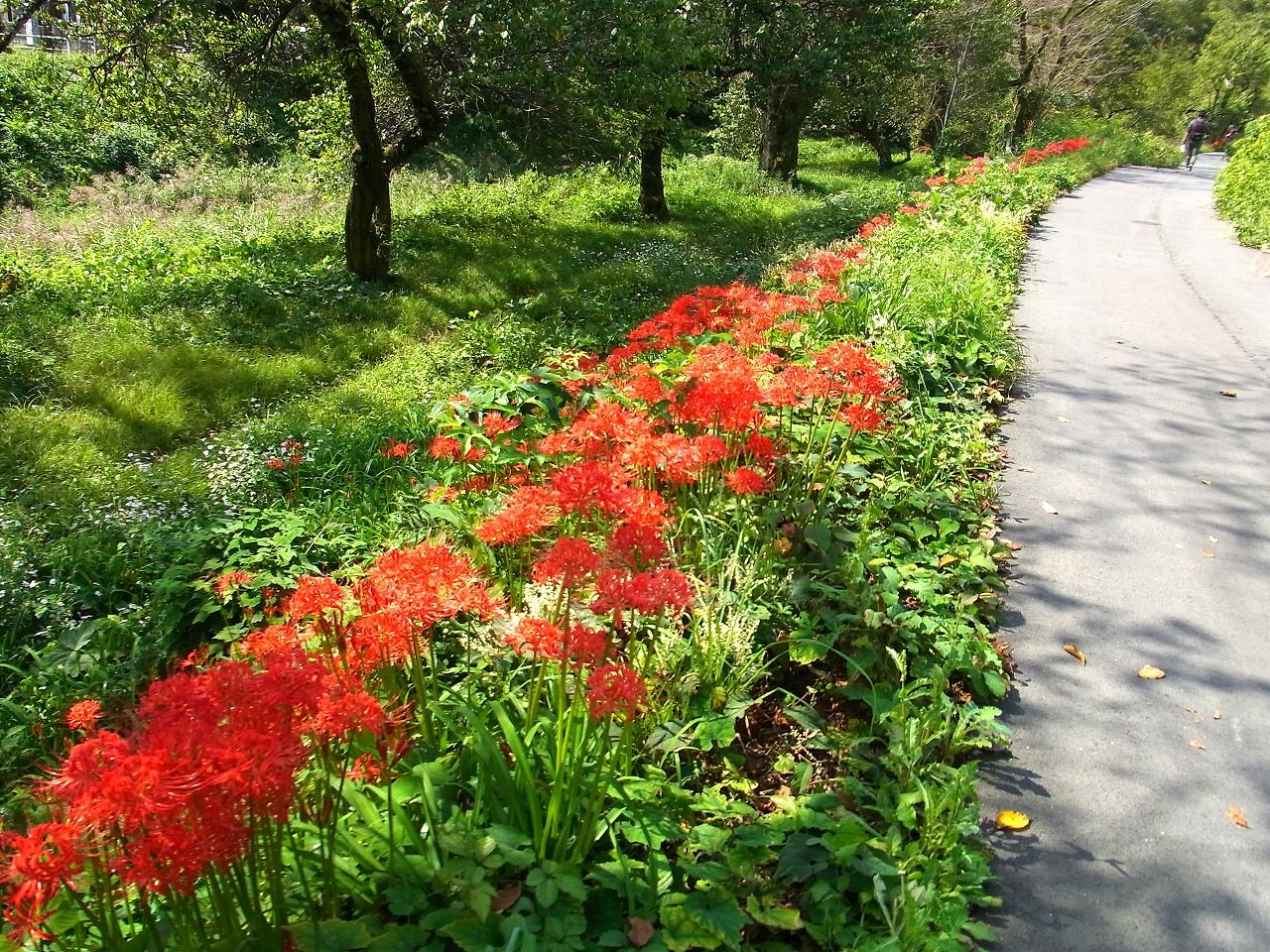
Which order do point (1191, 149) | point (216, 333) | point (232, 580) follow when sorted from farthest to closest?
point (1191, 149), point (216, 333), point (232, 580)

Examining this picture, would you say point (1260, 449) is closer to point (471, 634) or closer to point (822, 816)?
point (822, 816)

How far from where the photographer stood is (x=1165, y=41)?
44750mm

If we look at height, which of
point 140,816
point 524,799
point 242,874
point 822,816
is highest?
point 140,816

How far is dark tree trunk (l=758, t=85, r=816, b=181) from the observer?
66.1ft

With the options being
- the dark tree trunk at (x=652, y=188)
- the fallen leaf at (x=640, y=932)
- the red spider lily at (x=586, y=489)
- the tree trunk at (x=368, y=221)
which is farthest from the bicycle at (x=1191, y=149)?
the fallen leaf at (x=640, y=932)

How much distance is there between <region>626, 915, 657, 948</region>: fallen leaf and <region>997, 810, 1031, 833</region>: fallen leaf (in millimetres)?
1321

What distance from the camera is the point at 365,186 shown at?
1055cm

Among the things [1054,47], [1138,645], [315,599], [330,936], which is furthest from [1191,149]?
[330,936]

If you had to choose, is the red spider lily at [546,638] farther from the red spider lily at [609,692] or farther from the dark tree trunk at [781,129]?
the dark tree trunk at [781,129]

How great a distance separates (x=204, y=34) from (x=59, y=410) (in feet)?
19.2

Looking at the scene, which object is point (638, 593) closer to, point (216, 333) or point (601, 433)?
point (601, 433)

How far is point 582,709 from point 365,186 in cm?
991

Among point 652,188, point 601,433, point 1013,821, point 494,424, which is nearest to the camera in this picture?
point 1013,821

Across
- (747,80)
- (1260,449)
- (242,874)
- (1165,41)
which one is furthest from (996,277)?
(1165,41)
